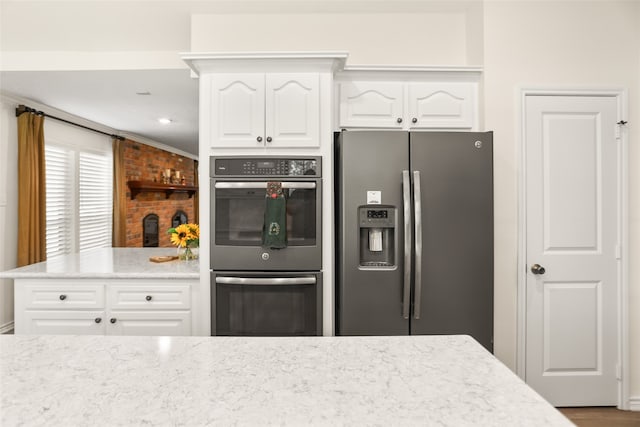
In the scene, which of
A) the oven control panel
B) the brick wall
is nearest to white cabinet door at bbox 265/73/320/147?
the oven control panel

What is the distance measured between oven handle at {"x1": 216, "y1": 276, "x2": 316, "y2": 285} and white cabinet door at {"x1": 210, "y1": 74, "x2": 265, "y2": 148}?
→ 798mm

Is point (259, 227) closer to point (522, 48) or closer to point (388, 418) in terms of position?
point (388, 418)

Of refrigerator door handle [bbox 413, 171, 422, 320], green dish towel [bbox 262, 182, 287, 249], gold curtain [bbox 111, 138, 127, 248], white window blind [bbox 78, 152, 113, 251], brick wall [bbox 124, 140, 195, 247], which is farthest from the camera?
brick wall [bbox 124, 140, 195, 247]

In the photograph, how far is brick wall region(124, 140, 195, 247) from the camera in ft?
19.2

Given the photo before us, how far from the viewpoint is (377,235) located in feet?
7.16

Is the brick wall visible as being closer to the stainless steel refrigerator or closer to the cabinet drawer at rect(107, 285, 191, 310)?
the cabinet drawer at rect(107, 285, 191, 310)

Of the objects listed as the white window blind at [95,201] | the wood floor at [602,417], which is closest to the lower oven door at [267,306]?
the wood floor at [602,417]

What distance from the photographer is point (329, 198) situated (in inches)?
88.0

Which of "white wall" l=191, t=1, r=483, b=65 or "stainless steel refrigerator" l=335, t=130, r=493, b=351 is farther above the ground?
"white wall" l=191, t=1, r=483, b=65

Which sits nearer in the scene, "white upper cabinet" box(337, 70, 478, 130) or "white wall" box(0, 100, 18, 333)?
"white upper cabinet" box(337, 70, 478, 130)

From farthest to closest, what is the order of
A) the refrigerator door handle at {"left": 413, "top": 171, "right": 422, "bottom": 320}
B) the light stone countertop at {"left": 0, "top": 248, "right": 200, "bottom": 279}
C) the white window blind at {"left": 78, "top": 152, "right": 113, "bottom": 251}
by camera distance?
1. the white window blind at {"left": 78, "top": 152, "right": 113, "bottom": 251}
2. the light stone countertop at {"left": 0, "top": 248, "right": 200, "bottom": 279}
3. the refrigerator door handle at {"left": 413, "top": 171, "right": 422, "bottom": 320}

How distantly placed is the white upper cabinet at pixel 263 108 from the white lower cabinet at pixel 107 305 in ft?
3.36

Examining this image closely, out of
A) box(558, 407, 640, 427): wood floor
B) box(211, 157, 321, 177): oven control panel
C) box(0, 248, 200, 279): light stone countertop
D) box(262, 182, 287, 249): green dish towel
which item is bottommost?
box(558, 407, 640, 427): wood floor

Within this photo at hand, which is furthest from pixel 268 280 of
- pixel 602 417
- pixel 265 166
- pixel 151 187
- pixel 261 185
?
pixel 151 187
